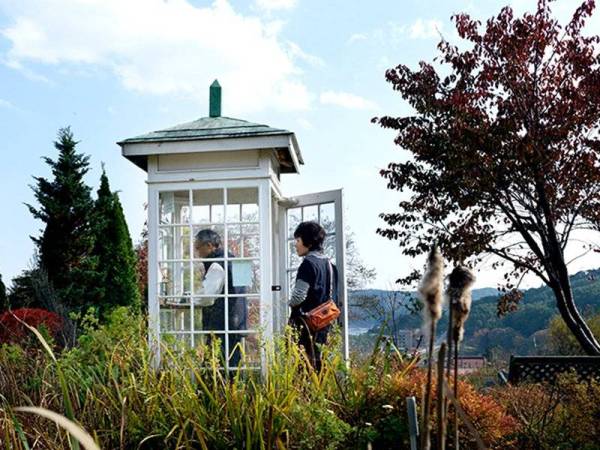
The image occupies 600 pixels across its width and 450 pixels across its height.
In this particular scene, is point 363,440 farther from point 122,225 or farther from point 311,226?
point 122,225

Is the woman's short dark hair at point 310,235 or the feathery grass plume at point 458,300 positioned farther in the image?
the woman's short dark hair at point 310,235

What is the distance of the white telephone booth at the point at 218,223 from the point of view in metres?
6.00

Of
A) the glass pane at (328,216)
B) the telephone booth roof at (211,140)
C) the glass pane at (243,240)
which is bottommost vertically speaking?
the glass pane at (243,240)

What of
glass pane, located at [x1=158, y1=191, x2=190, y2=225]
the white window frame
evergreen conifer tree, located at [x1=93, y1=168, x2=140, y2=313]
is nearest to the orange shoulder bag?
the white window frame

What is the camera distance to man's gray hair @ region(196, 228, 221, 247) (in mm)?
6148

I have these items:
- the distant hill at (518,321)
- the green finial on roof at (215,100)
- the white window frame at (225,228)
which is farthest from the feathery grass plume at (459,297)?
the distant hill at (518,321)

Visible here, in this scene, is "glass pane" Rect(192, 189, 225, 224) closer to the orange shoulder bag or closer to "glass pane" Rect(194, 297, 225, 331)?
"glass pane" Rect(194, 297, 225, 331)

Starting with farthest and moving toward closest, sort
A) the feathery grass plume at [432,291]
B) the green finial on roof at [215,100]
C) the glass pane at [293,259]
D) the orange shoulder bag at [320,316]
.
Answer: the green finial on roof at [215,100], the glass pane at [293,259], the orange shoulder bag at [320,316], the feathery grass plume at [432,291]

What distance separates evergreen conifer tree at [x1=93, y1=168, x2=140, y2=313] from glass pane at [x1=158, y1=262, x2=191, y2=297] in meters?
8.40

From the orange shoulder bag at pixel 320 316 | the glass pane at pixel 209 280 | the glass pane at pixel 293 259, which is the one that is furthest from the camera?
the glass pane at pixel 293 259

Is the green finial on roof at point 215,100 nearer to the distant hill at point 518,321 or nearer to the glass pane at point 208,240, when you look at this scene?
the glass pane at point 208,240

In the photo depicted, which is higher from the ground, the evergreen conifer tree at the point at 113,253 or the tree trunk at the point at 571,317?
the evergreen conifer tree at the point at 113,253

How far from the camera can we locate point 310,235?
203 inches

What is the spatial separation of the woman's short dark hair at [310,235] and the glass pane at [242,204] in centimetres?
100
